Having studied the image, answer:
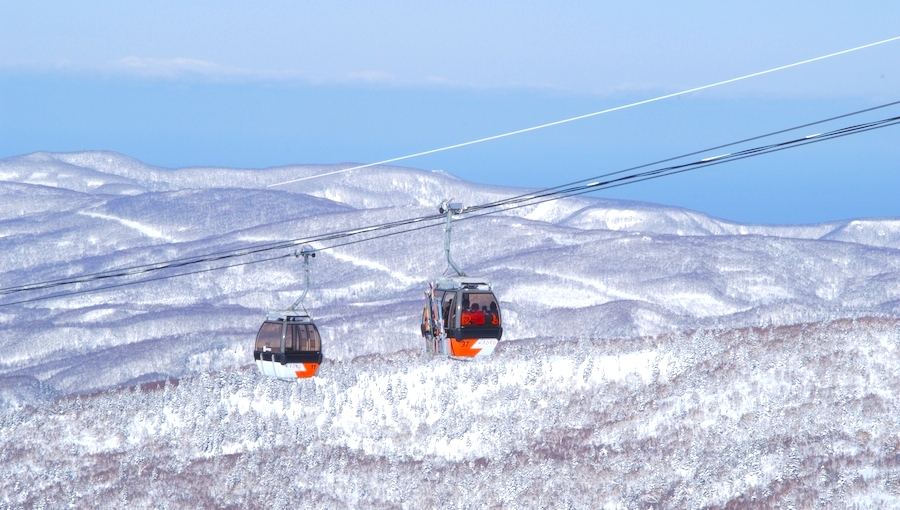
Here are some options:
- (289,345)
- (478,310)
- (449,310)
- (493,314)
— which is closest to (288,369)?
(289,345)

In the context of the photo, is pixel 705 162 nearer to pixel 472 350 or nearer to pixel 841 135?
pixel 841 135

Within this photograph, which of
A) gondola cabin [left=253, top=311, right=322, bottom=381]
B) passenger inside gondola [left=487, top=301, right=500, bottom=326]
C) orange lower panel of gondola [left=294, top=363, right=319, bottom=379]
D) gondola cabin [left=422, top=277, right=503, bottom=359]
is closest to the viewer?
gondola cabin [left=422, top=277, right=503, bottom=359]

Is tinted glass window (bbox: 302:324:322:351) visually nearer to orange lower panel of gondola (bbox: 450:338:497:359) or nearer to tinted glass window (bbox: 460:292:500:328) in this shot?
orange lower panel of gondola (bbox: 450:338:497:359)

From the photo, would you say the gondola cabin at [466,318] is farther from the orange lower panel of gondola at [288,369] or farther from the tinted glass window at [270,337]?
the tinted glass window at [270,337]

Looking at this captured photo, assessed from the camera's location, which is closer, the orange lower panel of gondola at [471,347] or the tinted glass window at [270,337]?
the orange lower panel of gondola at [471,347]

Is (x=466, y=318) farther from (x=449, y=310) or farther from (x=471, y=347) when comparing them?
(x=471, y=347)

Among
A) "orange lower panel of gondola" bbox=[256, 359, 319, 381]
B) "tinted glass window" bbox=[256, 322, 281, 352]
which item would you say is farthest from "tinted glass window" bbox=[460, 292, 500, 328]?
"tinted glass window" bbox=[256, 322, 281, 352]

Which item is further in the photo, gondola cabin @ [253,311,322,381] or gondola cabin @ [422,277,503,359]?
gondola cabin @ [253,311,322,381]

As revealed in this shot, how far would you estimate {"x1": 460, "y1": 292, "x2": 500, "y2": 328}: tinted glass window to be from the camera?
131 feet

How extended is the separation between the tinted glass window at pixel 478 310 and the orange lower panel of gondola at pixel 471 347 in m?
0.44

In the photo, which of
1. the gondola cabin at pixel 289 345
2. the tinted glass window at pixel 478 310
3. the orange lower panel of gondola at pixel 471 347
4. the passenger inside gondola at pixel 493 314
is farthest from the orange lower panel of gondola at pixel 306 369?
the passenger inside gondola at pixel 493 314

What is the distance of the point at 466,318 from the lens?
4000 centimetres

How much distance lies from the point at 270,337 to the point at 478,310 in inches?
305

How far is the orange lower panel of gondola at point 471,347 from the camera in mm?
40156
